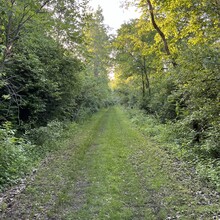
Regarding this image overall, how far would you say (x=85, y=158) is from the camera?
324 inches

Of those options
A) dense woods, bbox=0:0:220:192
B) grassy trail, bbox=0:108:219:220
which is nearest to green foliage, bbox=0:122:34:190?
dense woods, bbox=0:0:220:192

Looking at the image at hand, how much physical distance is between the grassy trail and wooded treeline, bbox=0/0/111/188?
1.12 m

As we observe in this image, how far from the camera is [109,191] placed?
5.38 metres

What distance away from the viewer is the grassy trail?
171 inches

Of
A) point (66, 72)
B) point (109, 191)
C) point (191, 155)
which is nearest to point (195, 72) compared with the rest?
point (191, 155)

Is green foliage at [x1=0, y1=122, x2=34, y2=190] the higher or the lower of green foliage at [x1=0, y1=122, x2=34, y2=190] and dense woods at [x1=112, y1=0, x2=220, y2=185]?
the lower

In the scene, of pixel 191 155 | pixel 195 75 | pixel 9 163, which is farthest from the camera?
pixel 195 75

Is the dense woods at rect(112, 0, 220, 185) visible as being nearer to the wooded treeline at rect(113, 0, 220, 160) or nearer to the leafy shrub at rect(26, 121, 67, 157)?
the wooded treeline at rect(113, 0, 220, 160)

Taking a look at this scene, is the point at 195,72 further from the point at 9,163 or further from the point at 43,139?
the point at 43,139

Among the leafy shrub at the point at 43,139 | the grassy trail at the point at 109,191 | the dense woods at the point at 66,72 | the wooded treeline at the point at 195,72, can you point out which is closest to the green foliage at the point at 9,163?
the dense woods at the point at 66,72

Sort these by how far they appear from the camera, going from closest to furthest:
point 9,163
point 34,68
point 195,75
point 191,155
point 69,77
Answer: point 9,163
point 191,155
point 195,75
point 34,68
point 69,77

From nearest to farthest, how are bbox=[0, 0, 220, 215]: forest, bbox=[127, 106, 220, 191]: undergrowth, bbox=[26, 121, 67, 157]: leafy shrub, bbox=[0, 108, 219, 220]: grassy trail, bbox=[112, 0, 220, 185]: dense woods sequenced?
bbox=[0, 108, 219, 220]: grassy trail
bbox=[127, 106, 220, 191]: undergrowth
bbox=[0, 0, 220, 215]: forest
bbox=[112, 0, 220, 185]: dense woods
bbox=[26, 121, 67, 157]: leafy shrub

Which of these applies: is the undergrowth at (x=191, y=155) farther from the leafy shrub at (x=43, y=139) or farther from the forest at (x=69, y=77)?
the leafy shrub at (x=43, y=139)

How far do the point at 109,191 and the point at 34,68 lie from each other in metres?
6.49
